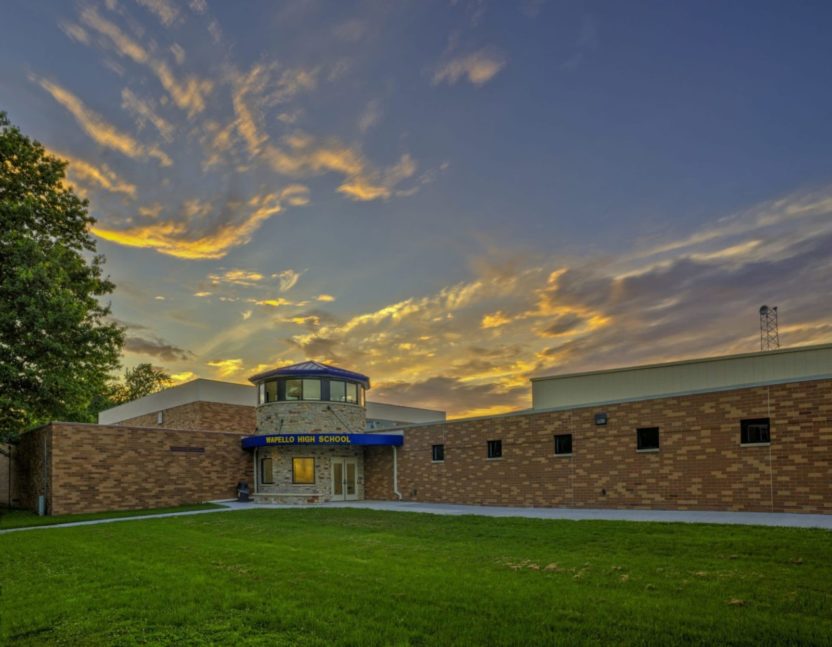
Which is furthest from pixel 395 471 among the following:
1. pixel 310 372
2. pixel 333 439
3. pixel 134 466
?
pixel 134 466

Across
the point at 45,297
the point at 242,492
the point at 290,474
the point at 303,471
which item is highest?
the point at 45,297

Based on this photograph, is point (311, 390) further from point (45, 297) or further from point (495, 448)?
point (45, 297)

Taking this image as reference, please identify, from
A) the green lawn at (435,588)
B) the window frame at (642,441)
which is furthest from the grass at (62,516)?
the window frame at (642,441)

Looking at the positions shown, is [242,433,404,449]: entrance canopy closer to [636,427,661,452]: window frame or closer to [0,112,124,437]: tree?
[0,112,124,437]: tree

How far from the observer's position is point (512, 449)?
2197 cm

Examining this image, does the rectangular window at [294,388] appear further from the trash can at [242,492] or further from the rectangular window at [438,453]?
the rectangular window at [438,453]

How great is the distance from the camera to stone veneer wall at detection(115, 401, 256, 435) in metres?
35.0

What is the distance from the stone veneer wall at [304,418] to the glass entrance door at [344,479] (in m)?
1.53

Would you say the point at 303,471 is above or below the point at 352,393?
below

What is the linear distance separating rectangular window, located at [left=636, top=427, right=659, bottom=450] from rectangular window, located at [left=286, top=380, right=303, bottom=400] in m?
15.8

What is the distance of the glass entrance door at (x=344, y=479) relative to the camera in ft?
90.6

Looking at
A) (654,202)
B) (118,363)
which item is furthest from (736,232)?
(118,363)

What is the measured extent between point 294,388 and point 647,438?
647 inches

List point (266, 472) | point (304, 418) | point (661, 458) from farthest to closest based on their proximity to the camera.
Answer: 1. point (266, 472)
2. point (304, 418)
3. point (661, 458)
